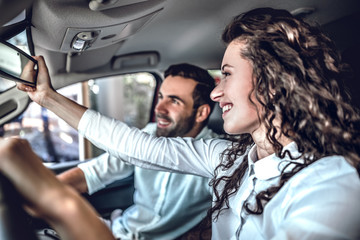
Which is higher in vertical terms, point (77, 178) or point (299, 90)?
point (299, 90)

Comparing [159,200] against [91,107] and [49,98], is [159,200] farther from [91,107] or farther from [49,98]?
[91,107]

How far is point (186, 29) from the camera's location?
156cm

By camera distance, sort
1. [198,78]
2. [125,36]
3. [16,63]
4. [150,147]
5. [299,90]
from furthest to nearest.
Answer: [198,78] → [125,36] → [150,147] → [16,63] → [299,90]

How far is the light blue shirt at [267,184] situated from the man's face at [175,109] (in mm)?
632

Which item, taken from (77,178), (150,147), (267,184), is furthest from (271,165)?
(77,178)

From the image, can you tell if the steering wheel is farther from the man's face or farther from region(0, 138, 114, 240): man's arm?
the man's face

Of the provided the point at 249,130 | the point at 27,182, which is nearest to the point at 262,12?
the point at 249,130

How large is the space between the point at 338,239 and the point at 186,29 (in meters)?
1.17

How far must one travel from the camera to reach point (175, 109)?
2.02m

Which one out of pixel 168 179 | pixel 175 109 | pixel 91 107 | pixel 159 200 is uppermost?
pixel 175 109

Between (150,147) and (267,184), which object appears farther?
(150,147)

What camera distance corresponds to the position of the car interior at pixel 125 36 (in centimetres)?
108

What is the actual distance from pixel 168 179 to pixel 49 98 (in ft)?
2.90

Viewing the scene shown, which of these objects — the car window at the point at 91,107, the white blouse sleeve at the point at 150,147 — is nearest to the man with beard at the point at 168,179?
the white blouse sleeve at the point at 150,147
